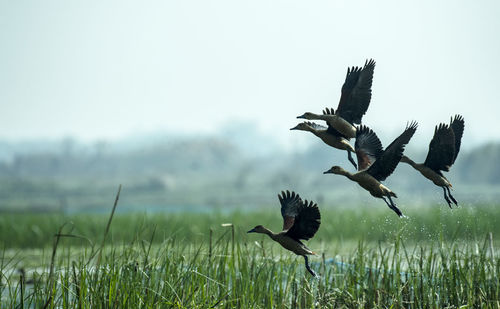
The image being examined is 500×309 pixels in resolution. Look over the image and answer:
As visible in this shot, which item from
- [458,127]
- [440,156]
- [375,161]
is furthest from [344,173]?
[458,127]

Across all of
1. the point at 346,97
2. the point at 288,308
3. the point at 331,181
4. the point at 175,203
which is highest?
the point at 331,181

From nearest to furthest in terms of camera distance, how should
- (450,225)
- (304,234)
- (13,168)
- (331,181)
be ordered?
(304,234), (450,225), (331,181), (13,168)

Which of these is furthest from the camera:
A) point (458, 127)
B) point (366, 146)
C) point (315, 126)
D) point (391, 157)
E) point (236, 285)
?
point (236, 285)

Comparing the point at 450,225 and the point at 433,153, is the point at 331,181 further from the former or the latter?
the point at 433,153

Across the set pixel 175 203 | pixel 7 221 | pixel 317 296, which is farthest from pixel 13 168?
pixel 317 296

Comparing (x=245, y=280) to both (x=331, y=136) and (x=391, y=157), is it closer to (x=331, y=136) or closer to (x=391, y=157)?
(x=331, y=136)

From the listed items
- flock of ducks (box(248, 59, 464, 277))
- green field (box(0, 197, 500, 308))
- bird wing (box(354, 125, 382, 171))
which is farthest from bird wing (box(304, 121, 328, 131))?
green field (box(0, 197, 500, 308))

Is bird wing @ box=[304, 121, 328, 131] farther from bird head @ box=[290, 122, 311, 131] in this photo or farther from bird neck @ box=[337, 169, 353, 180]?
bird neck @ box=[337, 169, 353, 180]

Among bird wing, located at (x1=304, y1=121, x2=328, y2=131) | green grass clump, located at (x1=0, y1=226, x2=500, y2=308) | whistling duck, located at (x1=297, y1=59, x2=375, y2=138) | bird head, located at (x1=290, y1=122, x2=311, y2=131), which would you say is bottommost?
green grass clump, located at (x1=0, y1=226, x2=500, y2=308)

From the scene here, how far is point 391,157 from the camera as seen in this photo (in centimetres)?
235

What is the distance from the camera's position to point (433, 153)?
265 cm

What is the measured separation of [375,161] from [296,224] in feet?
1.44

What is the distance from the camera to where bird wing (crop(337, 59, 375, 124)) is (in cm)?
261

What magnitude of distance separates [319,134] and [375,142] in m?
0.27
